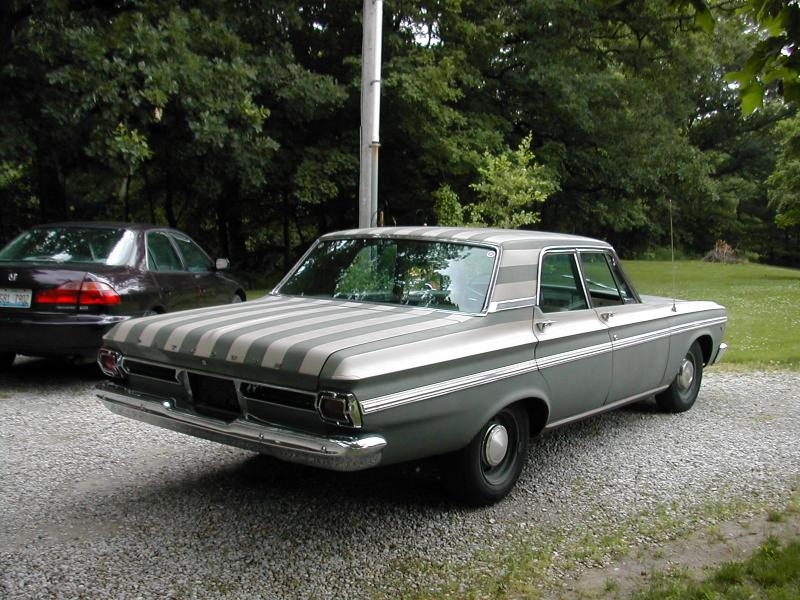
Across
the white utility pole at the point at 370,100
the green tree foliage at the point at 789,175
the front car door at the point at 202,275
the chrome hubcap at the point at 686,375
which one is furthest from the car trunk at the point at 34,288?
the green tree foliage at the point at 789,175

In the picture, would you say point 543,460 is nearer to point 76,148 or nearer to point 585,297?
point 585,297

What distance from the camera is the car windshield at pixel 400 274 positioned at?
461 centimetres

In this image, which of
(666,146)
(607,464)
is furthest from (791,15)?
(666,146)

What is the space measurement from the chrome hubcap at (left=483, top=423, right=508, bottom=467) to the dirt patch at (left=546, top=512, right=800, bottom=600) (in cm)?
90

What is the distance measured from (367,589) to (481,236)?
2406 mm

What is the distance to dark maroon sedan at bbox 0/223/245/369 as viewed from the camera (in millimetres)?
6688

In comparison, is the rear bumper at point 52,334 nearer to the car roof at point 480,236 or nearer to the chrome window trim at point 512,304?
the car roof at point 480,236

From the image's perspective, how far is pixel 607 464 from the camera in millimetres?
5312

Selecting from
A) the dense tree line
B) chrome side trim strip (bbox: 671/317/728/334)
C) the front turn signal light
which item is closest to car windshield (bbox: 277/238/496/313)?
the front turn signal light

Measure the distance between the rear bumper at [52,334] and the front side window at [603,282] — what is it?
4.26 m

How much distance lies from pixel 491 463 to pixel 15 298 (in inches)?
185

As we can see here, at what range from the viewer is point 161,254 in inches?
319

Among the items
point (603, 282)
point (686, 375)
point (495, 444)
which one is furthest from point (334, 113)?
point (495, 444)

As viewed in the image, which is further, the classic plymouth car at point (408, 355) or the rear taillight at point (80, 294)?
the rear taillight at point (80, 294)
